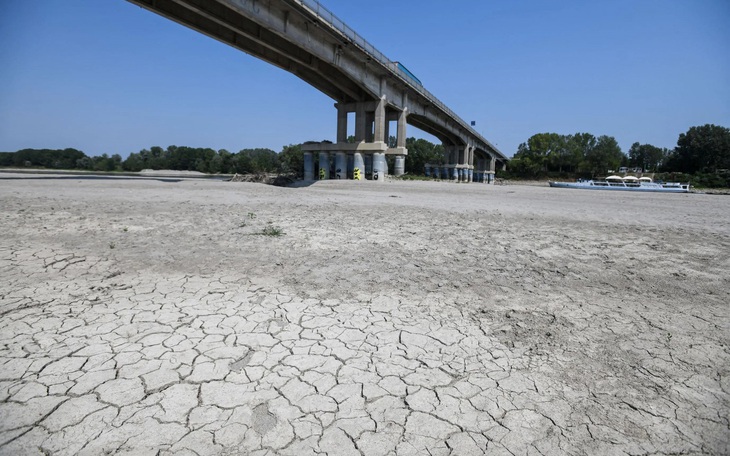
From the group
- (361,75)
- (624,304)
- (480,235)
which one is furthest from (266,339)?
(361,75)

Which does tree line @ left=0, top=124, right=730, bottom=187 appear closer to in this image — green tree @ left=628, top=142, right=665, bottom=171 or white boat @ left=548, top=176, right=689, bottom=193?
green tree @ left=628, top=142, right=665, bottom=171

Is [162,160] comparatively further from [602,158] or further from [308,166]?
[602,158]

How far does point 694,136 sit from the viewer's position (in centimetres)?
8650

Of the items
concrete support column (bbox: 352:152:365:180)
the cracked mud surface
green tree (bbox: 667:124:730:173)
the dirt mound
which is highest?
green tree (bbox: 667:124:730:173)

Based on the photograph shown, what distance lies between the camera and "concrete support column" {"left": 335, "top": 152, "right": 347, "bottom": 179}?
1360 inches

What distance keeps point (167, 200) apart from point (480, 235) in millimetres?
11676

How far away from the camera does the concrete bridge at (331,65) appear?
860 inches

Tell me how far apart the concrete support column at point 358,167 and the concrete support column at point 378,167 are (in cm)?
141

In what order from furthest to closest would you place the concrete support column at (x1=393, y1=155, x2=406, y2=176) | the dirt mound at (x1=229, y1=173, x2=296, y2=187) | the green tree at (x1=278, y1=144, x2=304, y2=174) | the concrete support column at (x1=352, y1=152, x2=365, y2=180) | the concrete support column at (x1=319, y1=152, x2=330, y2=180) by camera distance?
the green tree at (x1=278, y1=144, x2=304, y2=174)
the concrete support column at (x1=393, y1=155, x2=406, y2=176)
the concrete support column at (x1=319, y1=152, x2=330, y2=180)
the concrete support column at (x1=352, y1=152, x2=365, y2=180)
the dirt mound at (x1=229, y1=173, x2=296, y2=187)

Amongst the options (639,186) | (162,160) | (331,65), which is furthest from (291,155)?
(639,186)

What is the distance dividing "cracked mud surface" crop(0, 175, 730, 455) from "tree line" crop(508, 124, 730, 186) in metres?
95.8

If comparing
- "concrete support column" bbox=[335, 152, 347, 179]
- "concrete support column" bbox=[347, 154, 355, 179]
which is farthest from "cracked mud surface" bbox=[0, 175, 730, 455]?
"concrete support column" bbox=[347, 154, 355, 179]

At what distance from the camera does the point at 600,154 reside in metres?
84.2

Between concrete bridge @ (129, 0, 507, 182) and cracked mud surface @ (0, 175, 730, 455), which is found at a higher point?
concrete bridge @ (129, 0, 507, 182)
